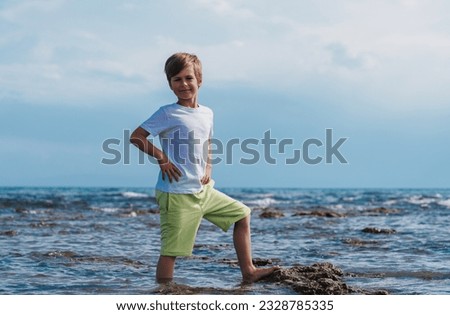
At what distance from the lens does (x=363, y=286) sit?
19.1 feet

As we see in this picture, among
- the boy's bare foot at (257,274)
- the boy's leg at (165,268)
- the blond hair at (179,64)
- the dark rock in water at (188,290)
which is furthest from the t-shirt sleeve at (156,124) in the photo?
the boy's bare foot at (257,274)

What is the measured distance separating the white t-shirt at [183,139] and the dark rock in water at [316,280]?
3.63 ft

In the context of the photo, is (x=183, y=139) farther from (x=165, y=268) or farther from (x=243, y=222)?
(x=165, y=268)

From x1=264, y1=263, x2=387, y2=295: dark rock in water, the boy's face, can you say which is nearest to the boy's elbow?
the boy's face

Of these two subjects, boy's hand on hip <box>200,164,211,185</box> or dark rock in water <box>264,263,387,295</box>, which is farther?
boy's hand on hip <box>200,164,211,185</box>

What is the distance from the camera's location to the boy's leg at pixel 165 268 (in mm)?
5574

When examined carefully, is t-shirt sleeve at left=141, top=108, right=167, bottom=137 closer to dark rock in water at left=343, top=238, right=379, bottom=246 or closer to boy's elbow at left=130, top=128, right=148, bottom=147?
boy's elbow at left=130, top=128, right=148, bottom=147

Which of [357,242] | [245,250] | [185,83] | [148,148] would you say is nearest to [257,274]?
[245,250]

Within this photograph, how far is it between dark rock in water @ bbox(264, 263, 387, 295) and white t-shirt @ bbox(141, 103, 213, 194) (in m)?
1.11

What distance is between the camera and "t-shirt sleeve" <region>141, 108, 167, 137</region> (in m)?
5.29
